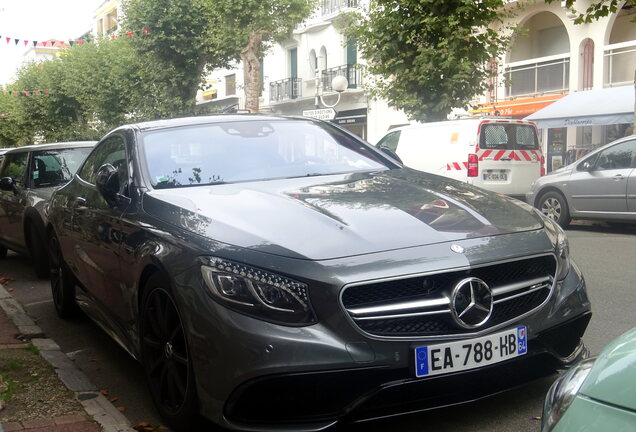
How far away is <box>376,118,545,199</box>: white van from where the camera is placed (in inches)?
564

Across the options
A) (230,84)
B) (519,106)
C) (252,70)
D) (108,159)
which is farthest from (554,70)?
(230,84)

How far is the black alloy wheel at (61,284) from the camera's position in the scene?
582 centimetres

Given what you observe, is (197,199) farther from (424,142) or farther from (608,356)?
(424,142)

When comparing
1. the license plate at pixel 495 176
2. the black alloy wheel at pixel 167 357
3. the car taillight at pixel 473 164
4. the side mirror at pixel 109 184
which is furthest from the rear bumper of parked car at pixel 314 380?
the license plate at pixel 495 176

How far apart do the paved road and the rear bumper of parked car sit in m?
0.45

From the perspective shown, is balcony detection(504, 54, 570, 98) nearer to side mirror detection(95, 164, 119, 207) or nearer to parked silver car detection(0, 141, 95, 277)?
parked silver car detection(0, 141, 95, 277)

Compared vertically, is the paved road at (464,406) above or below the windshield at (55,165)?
below

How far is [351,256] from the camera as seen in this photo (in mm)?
3037

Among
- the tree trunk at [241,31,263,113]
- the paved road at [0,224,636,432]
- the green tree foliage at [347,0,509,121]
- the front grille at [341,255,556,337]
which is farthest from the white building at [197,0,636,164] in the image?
the front grille at [341,255,556,337]

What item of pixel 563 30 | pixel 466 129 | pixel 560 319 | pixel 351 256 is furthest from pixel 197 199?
pixel 563 30

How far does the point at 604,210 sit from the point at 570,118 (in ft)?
30.2

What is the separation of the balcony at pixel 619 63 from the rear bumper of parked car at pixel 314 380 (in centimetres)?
2080

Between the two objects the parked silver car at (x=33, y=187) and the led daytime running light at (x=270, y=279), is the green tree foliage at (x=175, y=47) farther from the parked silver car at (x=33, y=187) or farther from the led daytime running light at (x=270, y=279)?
the led daytime running light at (x=270, y=279)

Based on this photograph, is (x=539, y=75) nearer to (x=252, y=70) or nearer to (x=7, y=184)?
(x=252, y=70)
